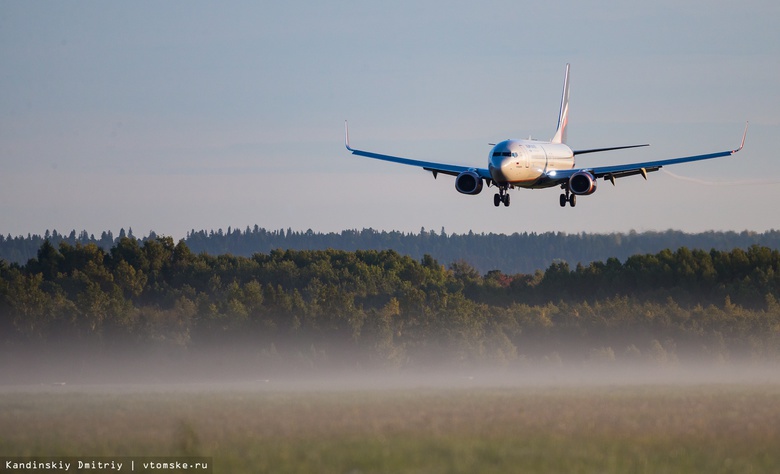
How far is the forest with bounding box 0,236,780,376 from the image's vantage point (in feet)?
484

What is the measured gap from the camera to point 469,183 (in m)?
85.2

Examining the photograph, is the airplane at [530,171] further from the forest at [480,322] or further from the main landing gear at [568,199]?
the forest at [480,322]

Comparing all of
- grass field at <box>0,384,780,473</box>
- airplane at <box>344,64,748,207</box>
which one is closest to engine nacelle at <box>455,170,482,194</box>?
airplane at <box>344,64,748,207</box>

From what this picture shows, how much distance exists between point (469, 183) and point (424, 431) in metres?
31.7

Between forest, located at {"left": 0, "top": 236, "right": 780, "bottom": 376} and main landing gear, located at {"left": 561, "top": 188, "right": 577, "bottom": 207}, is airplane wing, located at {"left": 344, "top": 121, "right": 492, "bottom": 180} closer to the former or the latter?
main landing gear, located at {"left": 561, "top": 188, "right": 577, "bottom": 207}

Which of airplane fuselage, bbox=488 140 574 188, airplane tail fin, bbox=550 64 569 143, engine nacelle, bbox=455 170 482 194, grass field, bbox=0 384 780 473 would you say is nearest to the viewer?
grass field, bbox=0 384 780 473

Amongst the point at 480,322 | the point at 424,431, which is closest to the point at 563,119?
the point at 480,322

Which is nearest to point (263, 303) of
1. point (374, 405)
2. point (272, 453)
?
point (374, 405)

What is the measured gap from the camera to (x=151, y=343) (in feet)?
524

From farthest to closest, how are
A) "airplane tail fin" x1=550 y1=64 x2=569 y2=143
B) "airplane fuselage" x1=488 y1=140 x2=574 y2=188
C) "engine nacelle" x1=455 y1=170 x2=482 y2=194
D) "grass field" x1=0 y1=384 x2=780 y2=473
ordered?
"airplane tail fin" x1=550 y1=64 x2=569 y2=143 < "engine nacelle" x1=455 y1=170 x2=482 y2=194 < "airplane fuselage" x1=488 y1=140 x2=574 y2=188 < "grass field" x1=0 y1=384 x2=780 y2=473

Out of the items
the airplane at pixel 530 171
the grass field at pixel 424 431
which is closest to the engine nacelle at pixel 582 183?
the airplane at pixel 530 171

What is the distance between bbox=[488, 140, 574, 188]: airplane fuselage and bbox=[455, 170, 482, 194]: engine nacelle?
186cm

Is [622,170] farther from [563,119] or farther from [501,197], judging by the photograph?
[563,119]

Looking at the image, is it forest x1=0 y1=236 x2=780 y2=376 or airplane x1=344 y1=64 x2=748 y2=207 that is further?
forest x1=0 y1=236 x2=780 y2=376
